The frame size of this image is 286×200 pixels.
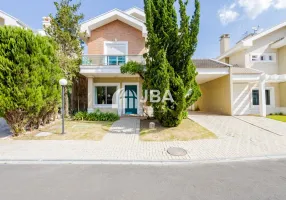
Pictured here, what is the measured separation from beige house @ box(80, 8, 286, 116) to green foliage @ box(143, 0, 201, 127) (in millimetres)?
4523

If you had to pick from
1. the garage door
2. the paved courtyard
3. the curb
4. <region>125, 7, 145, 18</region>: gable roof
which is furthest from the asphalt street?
<region>125, 7, 145, 18</region>: gable roof

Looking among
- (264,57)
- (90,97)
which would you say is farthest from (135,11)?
(264,57)

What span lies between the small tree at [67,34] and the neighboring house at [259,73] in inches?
528

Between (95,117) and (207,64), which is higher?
(207,64)

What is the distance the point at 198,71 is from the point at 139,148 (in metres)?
9.32

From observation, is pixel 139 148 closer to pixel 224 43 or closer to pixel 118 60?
pixel 118 60

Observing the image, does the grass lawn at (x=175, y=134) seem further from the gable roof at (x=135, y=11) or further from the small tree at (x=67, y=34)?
the gable roof at (x=135, y=11)

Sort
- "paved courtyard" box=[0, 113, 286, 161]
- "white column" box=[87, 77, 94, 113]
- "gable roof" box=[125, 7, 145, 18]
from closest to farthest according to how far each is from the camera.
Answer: "paved courtyard" box=[0, 113, 286, 161]
"white column" box=[87, 77, 94, 113]
"gable roof" box=[125, 7, 145, 18]

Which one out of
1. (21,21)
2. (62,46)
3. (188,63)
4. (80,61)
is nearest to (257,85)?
(188,63)

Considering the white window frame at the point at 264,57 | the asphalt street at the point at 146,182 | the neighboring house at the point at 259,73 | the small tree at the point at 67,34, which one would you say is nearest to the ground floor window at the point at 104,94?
the small tree at the point at 67,34

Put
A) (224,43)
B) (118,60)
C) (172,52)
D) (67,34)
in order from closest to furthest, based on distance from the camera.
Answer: (172,52), (67,34), (118,60), (224,43)

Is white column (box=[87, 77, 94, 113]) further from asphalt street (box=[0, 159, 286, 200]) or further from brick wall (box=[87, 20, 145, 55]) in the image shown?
asphalt street (box=[0, 159, 286, 200])

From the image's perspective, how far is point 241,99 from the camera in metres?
15.2

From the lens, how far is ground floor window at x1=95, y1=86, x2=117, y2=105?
15.1 meters
